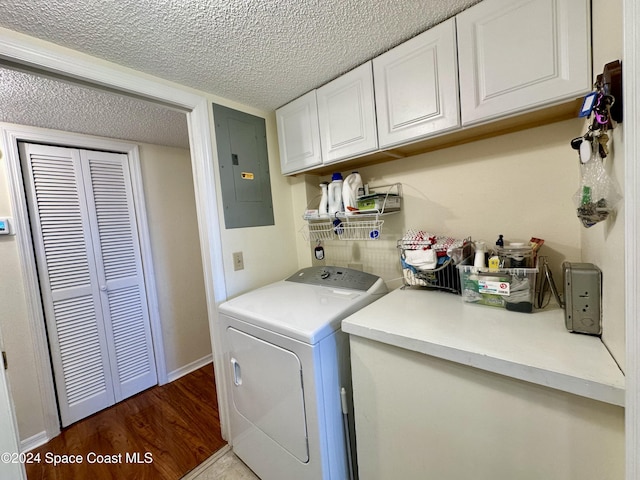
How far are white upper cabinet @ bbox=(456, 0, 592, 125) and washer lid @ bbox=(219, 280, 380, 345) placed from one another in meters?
0.97

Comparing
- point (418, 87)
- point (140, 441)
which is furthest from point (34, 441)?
point (418, 87)

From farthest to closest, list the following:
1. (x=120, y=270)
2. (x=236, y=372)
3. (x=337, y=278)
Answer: (x=120, y=270), (x=337, y=278), (x=236, y=372)

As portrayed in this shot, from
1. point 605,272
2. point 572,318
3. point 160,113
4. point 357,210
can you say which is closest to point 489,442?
point 572,318

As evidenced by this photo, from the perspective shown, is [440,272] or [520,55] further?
[440,272]

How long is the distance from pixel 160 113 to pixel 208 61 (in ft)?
2.42

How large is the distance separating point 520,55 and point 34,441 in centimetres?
353

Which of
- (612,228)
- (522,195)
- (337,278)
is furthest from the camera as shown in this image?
(337,278)

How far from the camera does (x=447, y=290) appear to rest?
1.31 metres

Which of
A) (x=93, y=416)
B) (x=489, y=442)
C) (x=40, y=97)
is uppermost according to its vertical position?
(x=40, y=97)

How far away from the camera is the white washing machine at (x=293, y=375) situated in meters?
1.07

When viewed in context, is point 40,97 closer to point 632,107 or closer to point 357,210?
point 357,210

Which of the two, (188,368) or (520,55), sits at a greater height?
(520,55)

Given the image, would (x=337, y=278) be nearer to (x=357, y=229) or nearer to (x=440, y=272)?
(x=357, y=229)

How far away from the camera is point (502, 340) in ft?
2.66
